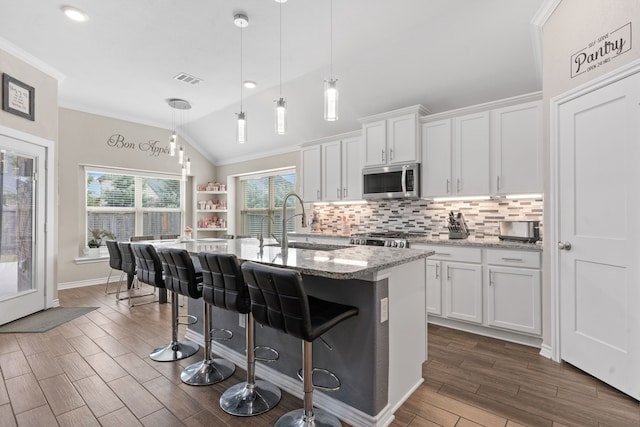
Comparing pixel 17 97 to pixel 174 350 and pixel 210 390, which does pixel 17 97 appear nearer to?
pixel 174 350

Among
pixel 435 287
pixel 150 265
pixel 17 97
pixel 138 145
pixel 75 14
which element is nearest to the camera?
pixel 150 265

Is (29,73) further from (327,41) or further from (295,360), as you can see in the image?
(295,360)

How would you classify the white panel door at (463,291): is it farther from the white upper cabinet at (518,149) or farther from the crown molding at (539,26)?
the crown molding at (539,26)

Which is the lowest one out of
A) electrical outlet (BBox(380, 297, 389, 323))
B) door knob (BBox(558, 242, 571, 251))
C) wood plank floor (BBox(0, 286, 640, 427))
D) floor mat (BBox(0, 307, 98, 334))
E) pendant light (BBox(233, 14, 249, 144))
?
wood plank floor (BBox(0, 286, 640, 427))

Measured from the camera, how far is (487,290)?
3092mm

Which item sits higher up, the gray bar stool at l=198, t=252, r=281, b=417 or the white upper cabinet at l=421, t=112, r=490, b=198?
the white upper cabinet at l=421, t=112, r=490, b=198

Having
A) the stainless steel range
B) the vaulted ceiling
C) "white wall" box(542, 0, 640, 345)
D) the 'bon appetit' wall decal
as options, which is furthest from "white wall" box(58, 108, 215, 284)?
"white wall" box(542, 0, 640, 345)

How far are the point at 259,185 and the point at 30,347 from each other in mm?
4544

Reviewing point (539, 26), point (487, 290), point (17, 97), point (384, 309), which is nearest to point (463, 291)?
point (487, 290)

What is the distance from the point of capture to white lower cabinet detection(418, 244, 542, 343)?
→ 288cm

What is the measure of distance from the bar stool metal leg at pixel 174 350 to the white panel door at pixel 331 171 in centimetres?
283

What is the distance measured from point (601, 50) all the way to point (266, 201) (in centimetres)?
549

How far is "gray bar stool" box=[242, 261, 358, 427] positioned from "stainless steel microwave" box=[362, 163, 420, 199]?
7.93ft

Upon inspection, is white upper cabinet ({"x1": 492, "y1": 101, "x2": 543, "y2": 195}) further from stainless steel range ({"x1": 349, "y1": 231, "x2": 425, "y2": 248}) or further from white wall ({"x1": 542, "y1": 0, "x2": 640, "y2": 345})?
stainless steel range ({"x1": 349, "y1": 231, "x2": 425, "y2": 248})
